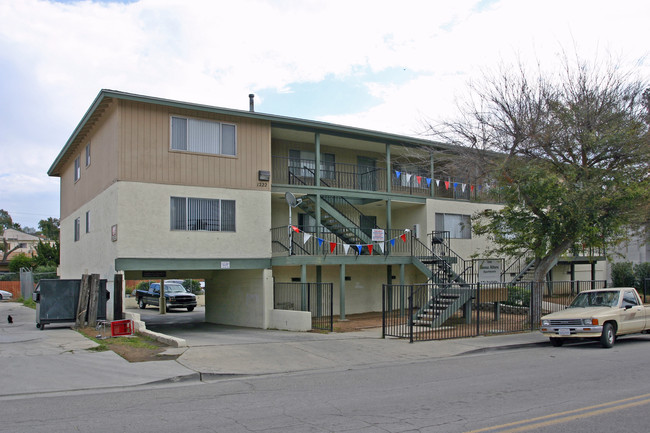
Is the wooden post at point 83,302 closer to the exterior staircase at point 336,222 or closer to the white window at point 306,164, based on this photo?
the exterior staircase at point 336,222

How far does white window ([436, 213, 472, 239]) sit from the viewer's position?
25.6m

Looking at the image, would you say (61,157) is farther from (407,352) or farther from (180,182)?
(407,352)

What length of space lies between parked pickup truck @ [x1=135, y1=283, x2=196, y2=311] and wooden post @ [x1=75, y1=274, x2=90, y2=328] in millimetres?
15479

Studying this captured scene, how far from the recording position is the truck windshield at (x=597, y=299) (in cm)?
1454

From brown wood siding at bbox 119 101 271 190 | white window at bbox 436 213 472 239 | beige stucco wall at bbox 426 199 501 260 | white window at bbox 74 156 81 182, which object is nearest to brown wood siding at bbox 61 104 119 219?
white window at bbox 74 156 81 182

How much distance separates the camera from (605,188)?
17.5 m

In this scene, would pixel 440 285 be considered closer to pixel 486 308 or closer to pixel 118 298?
pixel 486 308

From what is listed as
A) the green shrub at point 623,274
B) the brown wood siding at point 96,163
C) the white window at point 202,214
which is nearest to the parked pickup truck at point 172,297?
the brown wood siding at point 96,163

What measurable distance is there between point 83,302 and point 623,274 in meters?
30.2

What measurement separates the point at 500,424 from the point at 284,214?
701 inches

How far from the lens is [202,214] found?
62.9 ft

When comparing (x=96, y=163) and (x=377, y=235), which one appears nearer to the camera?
(x=96, y=163)

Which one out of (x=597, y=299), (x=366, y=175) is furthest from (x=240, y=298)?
(x=597, y=299)

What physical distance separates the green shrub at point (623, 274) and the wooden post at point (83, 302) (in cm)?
2976
